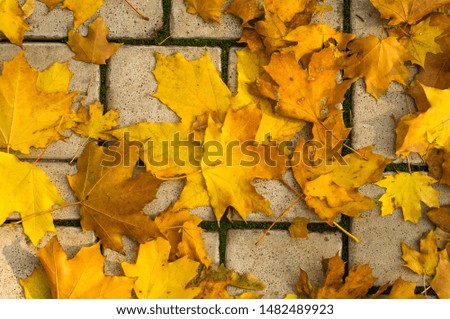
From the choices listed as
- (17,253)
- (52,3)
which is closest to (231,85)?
(52,3)

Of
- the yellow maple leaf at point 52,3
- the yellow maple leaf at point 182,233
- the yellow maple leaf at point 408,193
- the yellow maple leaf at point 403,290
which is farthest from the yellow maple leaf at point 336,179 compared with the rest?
the yellow maple leaf at point 52,3

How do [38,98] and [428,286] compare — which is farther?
[428,286]

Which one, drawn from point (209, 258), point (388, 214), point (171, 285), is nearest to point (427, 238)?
point (388, 214)

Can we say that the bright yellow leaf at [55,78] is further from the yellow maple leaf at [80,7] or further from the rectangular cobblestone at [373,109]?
the rectangular cobblestone at [373,109]

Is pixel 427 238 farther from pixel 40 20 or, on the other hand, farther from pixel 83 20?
pixel 40 20

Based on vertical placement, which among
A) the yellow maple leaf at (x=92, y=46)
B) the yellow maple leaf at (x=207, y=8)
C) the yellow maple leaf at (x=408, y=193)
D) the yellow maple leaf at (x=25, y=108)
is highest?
the yellow maple leaf at (x=207, y=8)

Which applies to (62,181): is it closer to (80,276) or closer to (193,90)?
(80,276)
